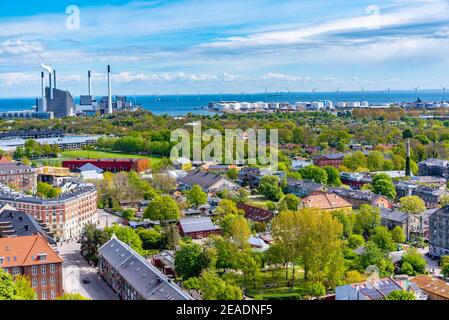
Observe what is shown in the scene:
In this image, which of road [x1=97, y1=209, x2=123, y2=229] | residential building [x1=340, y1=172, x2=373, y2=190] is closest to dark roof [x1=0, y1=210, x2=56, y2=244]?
road [x1=97, y1=209, x2=123, y2=229]

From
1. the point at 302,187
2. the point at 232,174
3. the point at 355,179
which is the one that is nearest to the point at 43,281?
the point at 302,187

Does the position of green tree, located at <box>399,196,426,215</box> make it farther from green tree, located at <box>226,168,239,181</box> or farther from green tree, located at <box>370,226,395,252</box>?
green tree, located at <box>226,168,239,181</box>

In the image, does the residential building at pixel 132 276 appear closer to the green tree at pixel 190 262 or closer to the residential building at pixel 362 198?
the green tree at pixel 190 262

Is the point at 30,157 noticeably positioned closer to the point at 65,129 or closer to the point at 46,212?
the point at 65,129
